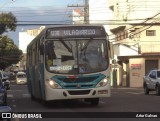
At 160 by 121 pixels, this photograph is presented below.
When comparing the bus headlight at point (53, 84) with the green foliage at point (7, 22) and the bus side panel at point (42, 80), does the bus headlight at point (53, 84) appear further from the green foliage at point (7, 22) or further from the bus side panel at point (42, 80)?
the green foliage at point (7, 22)

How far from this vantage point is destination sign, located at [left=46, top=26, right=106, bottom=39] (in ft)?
77.5

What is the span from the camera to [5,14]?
74.2m

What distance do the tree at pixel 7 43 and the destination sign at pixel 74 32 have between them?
155 feet

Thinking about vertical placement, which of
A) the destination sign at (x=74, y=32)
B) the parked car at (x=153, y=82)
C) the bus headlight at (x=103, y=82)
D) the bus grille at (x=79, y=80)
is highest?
the destination sign at (x=74, y=32)

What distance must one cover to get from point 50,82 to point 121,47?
4353cm

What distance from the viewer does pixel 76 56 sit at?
23312 mm

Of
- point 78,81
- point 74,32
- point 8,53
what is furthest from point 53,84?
point 8,53

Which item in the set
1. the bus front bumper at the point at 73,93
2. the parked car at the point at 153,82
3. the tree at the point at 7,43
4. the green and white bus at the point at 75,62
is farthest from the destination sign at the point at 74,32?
the tree at the point at 7,43

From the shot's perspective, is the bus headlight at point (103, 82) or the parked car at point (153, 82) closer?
the bus headlight at point (103, 82)

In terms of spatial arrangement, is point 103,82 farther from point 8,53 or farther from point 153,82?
point 8,53

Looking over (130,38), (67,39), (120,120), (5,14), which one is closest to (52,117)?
(120,120)

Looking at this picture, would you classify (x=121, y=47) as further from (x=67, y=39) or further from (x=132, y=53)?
(x=67, y=39)

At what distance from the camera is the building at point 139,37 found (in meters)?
62.5

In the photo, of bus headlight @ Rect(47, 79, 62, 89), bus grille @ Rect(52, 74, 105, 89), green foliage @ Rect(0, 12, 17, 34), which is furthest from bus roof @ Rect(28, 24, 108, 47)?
green foliage @ Rect(0, 12, 17, 34)
